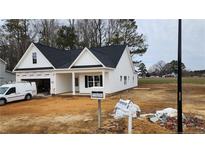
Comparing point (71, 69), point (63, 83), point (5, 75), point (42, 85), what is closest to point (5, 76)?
point (5, 75)

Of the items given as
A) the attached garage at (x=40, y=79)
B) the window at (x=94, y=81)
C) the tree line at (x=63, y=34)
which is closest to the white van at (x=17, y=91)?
the attached garage at (x=40, y=79)

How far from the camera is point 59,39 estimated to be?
1627cm

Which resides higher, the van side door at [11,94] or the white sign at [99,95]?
the white sign at [99,95]

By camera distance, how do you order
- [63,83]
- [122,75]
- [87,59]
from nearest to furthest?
1. [87,59]
2. [63,83]
3. [122,75]

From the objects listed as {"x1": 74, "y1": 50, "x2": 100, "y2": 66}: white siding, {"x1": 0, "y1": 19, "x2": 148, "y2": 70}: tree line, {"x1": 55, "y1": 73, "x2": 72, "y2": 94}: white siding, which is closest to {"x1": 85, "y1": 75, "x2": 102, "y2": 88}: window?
{"x1": 74, "y1": 50, "x2": 100, "y2": 66}: white siding

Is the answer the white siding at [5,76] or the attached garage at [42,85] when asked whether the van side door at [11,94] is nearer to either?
the attached garage at [42,85]

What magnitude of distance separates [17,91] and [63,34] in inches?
183

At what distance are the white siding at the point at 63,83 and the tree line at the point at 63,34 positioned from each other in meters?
2.18

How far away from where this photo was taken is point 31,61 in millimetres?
16781

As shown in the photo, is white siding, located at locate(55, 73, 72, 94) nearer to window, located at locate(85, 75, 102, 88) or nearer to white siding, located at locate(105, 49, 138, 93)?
window, located at locate(85, 75, 102, 88)

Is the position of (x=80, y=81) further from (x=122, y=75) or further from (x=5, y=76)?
(x=5, y=76)

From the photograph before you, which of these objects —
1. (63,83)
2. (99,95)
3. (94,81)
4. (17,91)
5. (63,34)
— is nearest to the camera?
(99,95)

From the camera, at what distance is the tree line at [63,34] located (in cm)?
1394
